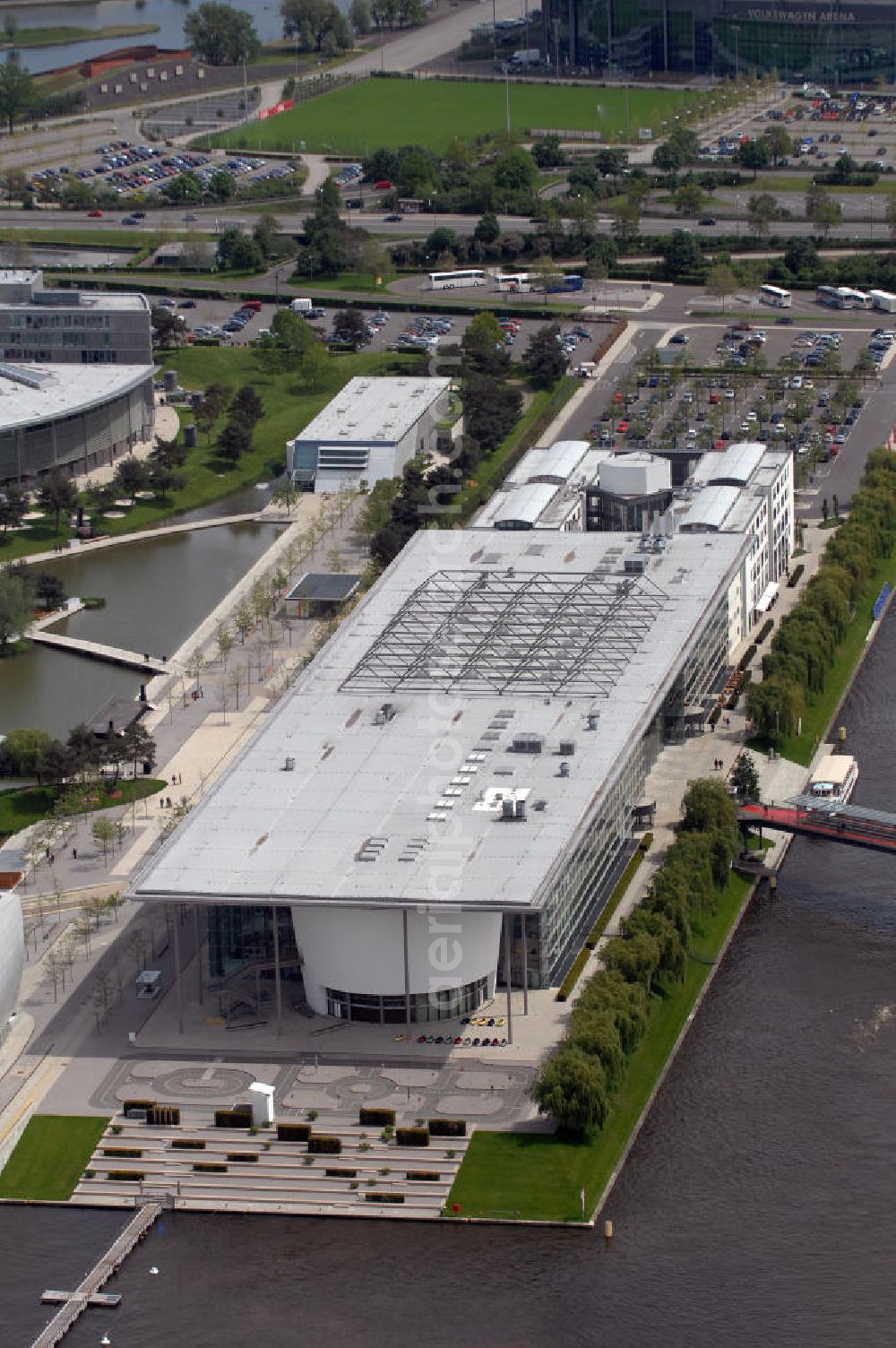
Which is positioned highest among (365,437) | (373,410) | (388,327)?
(388,327)

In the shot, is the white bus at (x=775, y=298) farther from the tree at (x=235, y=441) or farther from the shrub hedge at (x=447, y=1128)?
the shrub hedge at (x=447, y=1128)

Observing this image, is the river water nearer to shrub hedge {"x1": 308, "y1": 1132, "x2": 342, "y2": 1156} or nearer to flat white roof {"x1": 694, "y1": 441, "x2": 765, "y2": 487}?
shrub hedge {"x1": 308, "y1": 1132, "x2": 342, "y2": 1156}

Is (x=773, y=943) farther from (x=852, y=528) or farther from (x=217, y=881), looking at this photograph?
(x=852, y=528)

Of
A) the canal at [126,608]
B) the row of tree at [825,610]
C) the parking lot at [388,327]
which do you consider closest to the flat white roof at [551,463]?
the row of tree at [825,610]

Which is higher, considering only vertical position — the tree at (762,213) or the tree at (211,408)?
the tree at (762,213)

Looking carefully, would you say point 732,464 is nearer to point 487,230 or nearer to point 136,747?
point 136,747

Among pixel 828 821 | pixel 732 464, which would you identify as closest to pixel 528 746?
pixel 828 821
